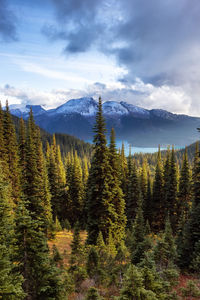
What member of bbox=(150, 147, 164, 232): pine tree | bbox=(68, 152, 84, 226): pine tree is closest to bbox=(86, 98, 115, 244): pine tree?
bbox=(150, 147, 164, 232): pine tree

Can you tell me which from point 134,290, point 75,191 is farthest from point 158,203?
point 134,290

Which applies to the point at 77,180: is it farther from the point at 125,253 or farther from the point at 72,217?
the point at 125,253

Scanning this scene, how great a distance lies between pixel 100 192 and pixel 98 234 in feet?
12.5

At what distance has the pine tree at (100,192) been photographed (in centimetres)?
1684

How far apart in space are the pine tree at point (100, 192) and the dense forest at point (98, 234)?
0.09 m

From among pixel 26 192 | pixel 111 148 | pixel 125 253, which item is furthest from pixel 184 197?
pixel 26 192

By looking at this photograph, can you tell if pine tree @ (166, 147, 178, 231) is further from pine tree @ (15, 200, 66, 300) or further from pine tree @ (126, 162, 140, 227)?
pine tree @ (15, 200, 66, 300)

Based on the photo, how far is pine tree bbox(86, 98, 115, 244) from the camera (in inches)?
663

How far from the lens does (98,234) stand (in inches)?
643

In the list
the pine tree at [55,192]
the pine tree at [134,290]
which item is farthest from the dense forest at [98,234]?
the pine tree at [55,192]

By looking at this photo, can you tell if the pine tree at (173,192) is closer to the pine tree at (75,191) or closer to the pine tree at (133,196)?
the pine tree at (133,196)

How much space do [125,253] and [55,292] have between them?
9.04 metres

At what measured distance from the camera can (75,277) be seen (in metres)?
9.88

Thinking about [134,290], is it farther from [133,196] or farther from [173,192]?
[173,192]
